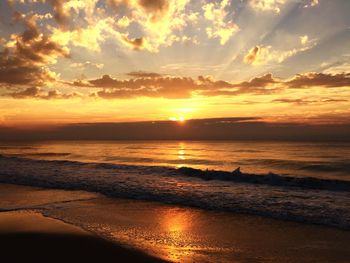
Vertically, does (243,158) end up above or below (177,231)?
below

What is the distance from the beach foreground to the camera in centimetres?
805

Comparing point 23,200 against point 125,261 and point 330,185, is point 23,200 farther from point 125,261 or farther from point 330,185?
point 330,185

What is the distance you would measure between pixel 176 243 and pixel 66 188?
12334mm

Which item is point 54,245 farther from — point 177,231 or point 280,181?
point 280,181

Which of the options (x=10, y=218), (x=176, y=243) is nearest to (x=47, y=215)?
(x=10, y=218)

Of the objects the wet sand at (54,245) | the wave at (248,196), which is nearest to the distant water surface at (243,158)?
the wave at (248,196)

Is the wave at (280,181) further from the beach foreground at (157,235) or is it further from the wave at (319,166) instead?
the beach foreground at (157,235)

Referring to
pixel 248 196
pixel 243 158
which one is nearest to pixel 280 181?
pixel 248 196

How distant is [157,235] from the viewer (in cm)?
973

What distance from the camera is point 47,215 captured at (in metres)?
12.3

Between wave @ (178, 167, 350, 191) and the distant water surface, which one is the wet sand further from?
the distant water surface

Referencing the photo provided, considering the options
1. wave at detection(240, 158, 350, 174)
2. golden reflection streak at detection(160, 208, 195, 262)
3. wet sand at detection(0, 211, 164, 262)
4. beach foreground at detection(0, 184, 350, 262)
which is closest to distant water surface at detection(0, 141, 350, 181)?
wave at detection(240, 158, 350, 174)

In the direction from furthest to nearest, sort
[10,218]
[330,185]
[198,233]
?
[330,185], [10,218], [198,233]

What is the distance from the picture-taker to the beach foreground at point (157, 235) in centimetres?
805
